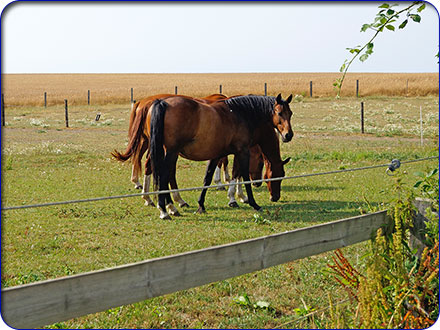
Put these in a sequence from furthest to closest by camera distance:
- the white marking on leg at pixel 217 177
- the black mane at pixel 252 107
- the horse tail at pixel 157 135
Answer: the white marking on leg at pixel 217 177 < the black mane at pixel 252 107 < the horse tail at pixel 157 135

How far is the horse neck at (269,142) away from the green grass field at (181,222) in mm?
881

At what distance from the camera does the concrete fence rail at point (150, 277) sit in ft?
8.43

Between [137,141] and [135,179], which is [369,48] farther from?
[135,179]

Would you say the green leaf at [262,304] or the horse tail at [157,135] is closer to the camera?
the green leaf at [262,304]

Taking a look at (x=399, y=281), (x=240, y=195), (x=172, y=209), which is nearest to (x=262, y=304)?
(x=399, y=281)

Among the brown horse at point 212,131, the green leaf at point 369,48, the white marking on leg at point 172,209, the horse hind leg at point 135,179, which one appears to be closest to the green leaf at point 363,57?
the green leaf at point 369,48

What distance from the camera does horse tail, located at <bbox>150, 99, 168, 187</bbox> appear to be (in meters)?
8.30

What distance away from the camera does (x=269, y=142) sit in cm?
966

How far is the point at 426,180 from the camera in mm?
4426

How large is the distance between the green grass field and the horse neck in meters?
0.88

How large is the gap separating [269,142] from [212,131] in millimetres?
1387

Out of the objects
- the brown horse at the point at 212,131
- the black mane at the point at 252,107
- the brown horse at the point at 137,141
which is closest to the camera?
the brown horse at the point at 212,131

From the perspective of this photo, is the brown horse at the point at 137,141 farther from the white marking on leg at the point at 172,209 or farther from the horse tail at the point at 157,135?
the white marking on leg at the point at 172,209

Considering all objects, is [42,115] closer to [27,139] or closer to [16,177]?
[27,139]
